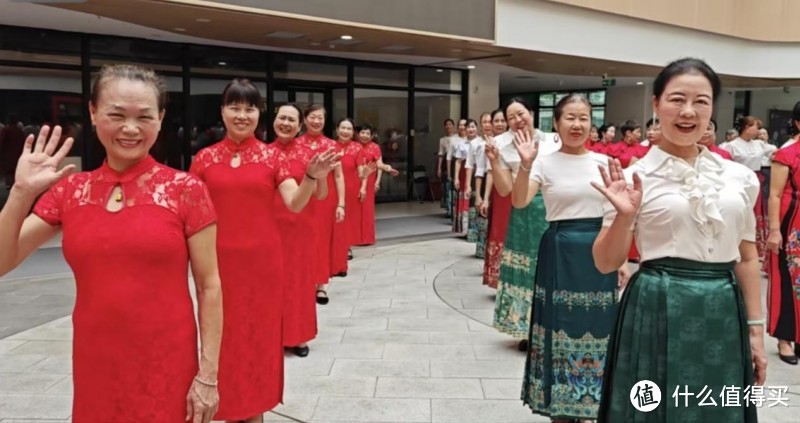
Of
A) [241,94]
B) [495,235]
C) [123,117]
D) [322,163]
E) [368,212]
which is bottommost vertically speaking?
[368,212]

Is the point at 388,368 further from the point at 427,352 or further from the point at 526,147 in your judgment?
the point at 526,147

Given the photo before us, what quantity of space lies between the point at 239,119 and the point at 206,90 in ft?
26.8

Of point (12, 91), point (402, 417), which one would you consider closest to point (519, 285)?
point (402, 417)

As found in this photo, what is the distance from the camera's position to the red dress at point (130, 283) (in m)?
1.85

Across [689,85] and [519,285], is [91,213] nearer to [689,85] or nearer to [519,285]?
[689,85]

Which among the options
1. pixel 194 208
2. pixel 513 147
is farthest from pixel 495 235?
pixel 194 208

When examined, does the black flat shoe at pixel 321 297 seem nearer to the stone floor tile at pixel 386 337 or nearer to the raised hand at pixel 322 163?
the stone floor tile at pixel 386 337

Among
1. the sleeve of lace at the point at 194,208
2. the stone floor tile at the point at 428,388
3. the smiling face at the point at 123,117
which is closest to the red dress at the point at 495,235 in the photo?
the stone floor tile at the point at 428,388

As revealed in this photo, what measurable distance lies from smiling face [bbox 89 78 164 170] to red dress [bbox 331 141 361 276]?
482 centimetres

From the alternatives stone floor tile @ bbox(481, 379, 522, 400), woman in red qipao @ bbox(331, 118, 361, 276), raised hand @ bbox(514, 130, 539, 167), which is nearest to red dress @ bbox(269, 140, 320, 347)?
stone floor tile @ bbox(481, 379, 522, 400)

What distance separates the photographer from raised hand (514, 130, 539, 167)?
3109 millimetres

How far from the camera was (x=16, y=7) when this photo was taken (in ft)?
24.4

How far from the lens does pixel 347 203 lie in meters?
7.87

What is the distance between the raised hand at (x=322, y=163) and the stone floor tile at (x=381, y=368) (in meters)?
1.68
